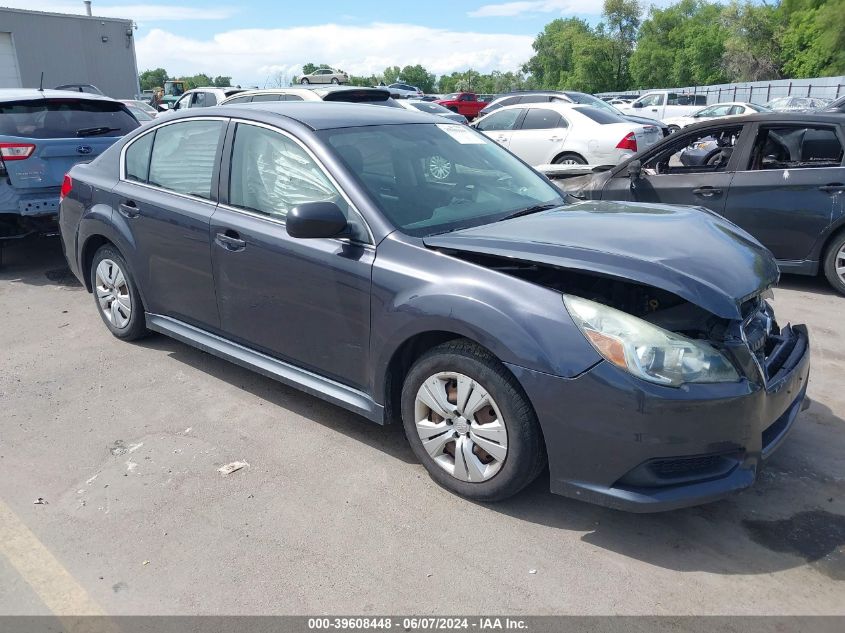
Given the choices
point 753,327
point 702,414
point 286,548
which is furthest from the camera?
point 753,327

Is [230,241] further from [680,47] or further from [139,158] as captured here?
[680,47]

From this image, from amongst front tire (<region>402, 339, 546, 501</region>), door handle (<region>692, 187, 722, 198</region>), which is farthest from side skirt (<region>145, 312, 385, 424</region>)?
door handle (<region>692, 187, 722, 198</region>)

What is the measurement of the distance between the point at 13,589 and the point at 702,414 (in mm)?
2768

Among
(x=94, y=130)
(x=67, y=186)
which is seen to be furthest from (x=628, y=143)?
(x=67, y=186)

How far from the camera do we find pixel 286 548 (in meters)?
3.03

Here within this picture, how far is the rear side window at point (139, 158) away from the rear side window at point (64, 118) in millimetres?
2671

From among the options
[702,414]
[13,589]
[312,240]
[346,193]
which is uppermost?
[346,193]

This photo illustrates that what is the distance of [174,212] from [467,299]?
7.36 feet

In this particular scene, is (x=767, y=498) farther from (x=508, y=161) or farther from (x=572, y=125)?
(x=572, y=125)

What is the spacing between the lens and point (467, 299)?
121 inches

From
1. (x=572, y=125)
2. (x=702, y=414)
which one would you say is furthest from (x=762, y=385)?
(x=572, y=125)

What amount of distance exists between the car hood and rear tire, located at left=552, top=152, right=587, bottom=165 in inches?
318

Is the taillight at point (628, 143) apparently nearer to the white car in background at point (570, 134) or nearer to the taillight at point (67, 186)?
the white car in background at point (570, 134)

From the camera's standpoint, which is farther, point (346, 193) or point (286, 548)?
point (346, 193)
